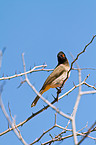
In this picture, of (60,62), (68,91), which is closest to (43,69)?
(68,91)

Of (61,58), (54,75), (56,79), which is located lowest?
(56,79)

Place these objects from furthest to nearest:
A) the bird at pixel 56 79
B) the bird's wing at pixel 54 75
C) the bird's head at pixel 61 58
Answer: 1. the bird's head at pixel 61 58
2. the bird's wing at pixel 54 75
3. the bird at pixel 56 79

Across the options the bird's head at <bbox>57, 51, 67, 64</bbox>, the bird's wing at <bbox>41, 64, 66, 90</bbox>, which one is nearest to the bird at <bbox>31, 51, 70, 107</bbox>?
the bird's wing at <bbox>41, 64, 66, 90</bbox>

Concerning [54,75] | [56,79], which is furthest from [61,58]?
[56,79]

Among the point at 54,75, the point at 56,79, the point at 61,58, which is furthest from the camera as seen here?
the point at 61,58

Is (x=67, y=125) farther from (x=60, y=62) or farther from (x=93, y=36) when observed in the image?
(x=60, y=62)

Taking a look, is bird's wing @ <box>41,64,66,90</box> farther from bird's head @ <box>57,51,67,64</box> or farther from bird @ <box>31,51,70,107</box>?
bird's head @ <box>57,51,67,64</box>

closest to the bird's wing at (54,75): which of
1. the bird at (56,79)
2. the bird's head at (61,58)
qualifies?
the bird at (56,79)

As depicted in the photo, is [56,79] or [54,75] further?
[54,75]

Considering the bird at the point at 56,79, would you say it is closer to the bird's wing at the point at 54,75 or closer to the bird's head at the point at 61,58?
the bird's wing at the point at 54,75

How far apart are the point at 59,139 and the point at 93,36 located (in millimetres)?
1987

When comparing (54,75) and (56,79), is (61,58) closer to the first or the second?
(54,75)

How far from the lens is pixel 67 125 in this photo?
15.6 feet

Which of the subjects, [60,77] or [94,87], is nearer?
[94,87]
